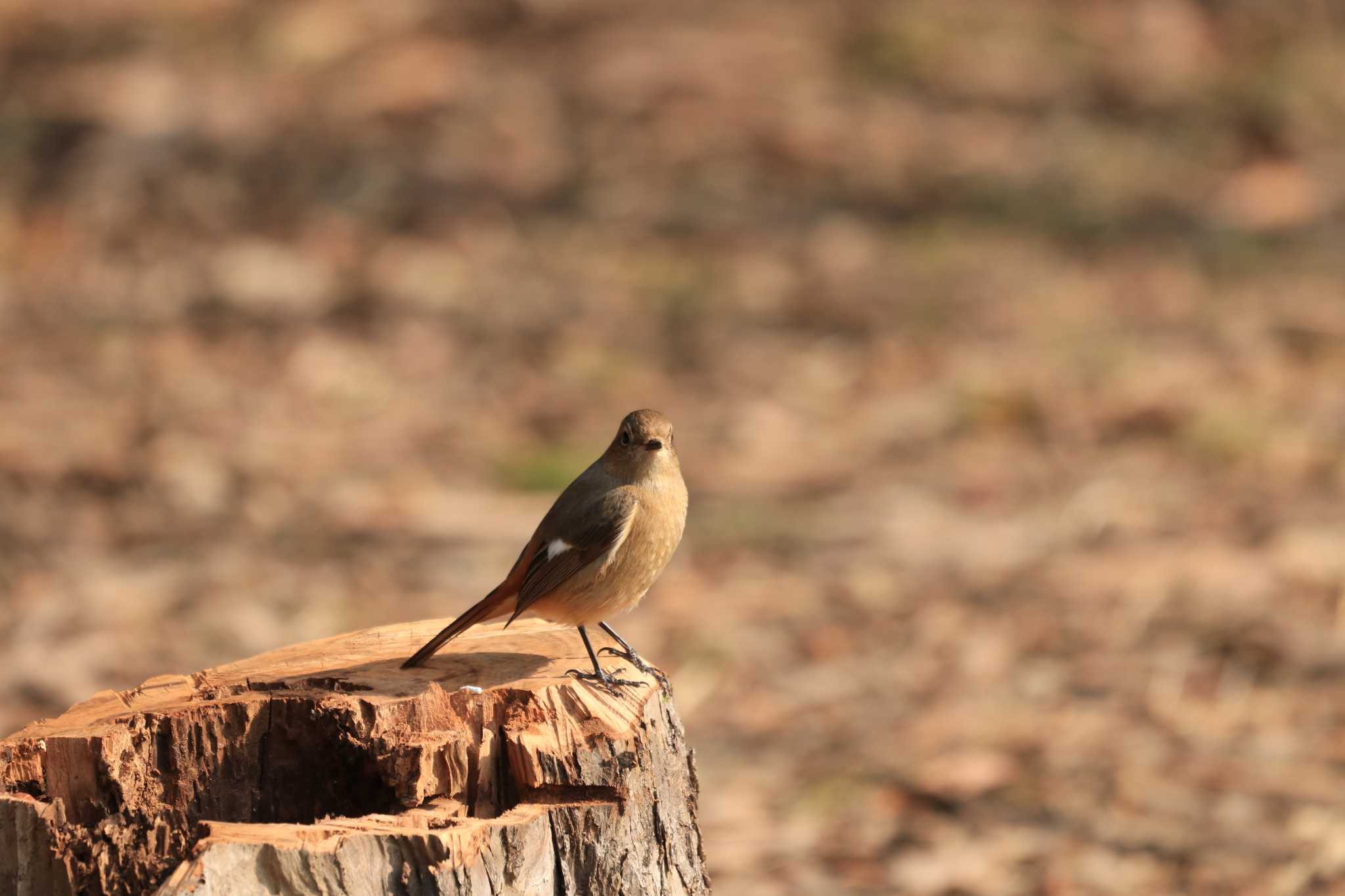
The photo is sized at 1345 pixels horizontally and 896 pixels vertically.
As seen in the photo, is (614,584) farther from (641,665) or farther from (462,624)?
(462,624)

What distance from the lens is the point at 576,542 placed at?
13.4 feet

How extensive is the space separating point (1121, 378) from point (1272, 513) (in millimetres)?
1762

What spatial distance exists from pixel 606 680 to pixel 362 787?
602 mm

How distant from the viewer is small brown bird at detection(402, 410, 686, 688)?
4.07 meters

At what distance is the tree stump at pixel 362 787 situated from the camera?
301cm

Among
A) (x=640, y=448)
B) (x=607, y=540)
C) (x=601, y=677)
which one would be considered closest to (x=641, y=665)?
(x=601, y=677)

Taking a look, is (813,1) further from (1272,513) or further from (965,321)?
(1272,513)

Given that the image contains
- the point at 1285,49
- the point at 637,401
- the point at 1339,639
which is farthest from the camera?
the point at 1285,49

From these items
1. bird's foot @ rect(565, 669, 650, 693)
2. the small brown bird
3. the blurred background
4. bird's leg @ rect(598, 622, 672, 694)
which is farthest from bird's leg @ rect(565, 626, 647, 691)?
the blurred background

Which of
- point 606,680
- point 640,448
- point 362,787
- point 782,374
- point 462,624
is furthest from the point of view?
point 782,374

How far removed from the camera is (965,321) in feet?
33.1

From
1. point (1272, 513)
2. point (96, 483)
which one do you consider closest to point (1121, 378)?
point (1272, 513)

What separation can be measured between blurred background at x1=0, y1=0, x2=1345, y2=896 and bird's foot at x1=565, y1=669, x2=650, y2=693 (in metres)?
1.69

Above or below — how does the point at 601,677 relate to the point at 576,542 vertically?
below
